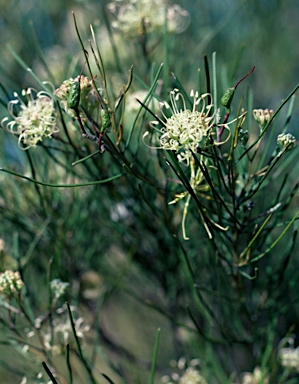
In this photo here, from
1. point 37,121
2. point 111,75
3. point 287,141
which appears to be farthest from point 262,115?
point 111,75

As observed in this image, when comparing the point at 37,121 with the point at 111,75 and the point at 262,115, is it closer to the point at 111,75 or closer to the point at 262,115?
the point at 262,115

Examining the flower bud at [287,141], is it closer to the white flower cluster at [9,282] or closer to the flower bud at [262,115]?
the flower bud at [262,115]

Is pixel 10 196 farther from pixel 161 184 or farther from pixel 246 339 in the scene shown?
pixel 246 339

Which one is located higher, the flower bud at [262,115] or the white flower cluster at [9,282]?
the flower bud at [262,115]

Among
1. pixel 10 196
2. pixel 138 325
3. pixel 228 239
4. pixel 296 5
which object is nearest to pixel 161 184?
pixel 228 239

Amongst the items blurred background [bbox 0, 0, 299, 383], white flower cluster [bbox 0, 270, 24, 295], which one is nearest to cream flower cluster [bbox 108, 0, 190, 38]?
blurred background [bbox 0, 0, 299, 383]

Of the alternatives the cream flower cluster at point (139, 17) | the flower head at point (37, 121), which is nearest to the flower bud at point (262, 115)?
the flower head at point (37, 121)

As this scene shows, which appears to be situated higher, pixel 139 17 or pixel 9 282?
pixel 139 17

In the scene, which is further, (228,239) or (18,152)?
(18,152)

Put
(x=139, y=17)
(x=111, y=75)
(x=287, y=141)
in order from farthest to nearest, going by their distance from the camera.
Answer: (x=111, y=75), (x=139, y=17), (x=287, y=141)
